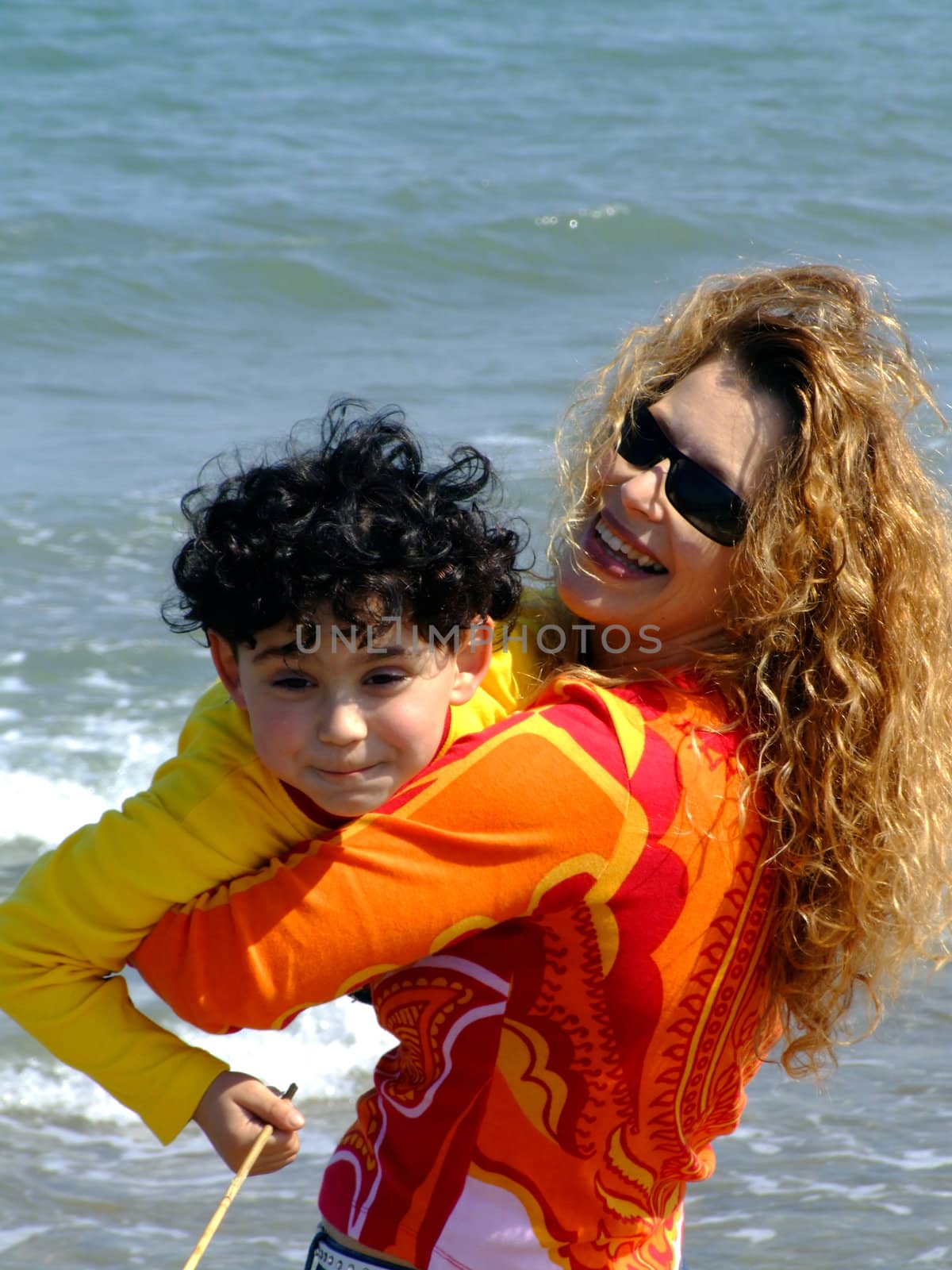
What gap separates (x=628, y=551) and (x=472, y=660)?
0.25m

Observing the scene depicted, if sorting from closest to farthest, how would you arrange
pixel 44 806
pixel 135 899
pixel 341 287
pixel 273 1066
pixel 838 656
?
pixel 135 899 → pixel 838 656 → pixel 273 1066 → pixel 44 806 → pixel 341 287

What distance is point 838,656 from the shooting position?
1.93 meters

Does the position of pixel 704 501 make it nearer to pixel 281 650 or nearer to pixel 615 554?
pixel 615 554

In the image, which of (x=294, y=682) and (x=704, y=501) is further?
(x=704, y=501)

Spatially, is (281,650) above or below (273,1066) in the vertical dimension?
above

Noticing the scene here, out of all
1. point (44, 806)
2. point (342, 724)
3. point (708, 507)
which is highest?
point (708, 507)

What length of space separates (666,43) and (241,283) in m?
9.70

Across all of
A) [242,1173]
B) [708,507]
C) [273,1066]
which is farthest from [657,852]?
[273,1066]

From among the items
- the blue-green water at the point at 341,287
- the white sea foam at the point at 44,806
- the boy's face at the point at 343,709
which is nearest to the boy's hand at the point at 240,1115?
the boy's face at the point at 343,709

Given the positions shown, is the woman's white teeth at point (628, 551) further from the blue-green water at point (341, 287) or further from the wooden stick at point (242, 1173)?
the blue-green water at point (341, 287)

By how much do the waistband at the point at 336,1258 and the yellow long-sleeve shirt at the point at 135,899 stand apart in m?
0.27

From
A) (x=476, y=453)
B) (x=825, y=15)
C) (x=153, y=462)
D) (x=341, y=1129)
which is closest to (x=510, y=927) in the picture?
(x=476, y=453)

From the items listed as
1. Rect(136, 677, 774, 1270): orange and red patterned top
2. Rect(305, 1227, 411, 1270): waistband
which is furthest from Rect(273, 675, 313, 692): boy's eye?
Rect(305, 1227, 411, 1270): waistband

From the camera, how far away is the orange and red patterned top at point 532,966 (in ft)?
5.62
